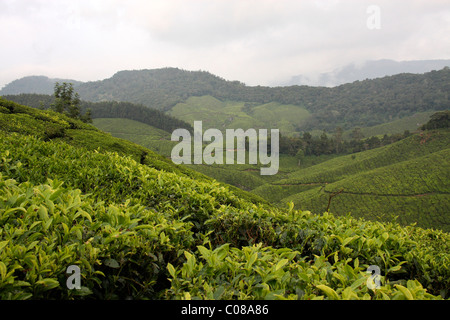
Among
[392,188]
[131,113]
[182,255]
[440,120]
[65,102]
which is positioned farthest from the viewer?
[131,113]

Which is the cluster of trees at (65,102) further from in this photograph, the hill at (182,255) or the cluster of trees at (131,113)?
the cluster of trees at (131,113)

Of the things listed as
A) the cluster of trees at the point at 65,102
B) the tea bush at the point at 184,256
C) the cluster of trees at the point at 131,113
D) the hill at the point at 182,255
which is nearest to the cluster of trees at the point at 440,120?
the cluster of trees at the point at 65,102

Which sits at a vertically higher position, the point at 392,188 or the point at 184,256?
the point at 184,256

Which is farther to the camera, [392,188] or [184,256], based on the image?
[392,188]

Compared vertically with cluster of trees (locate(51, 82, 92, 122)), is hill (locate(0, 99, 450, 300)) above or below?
below

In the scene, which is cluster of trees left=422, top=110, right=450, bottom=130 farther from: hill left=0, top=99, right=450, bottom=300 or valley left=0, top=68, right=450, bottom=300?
hill left=0, top=99, right=450, bottom=300

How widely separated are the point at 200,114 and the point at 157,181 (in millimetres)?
172180

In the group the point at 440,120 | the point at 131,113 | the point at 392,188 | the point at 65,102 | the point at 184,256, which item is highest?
the point at 131,113

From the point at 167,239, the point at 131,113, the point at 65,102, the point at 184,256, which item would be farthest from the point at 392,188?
the point at 131,113

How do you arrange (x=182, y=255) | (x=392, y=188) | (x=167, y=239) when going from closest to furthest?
1. (x=167, y=239)
2. (x=182, y=255)
3. (x=392, y=188)

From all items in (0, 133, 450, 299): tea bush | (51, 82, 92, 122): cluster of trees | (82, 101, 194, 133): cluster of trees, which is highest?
(82, 101, 194, 133): cluster of trees

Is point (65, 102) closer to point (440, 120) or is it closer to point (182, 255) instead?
point (182, 255)

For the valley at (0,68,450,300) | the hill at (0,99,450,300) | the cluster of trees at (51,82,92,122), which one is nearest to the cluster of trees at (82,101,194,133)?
the cluster of trees at (51,82,92,122)

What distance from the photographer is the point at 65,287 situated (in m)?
1.89
